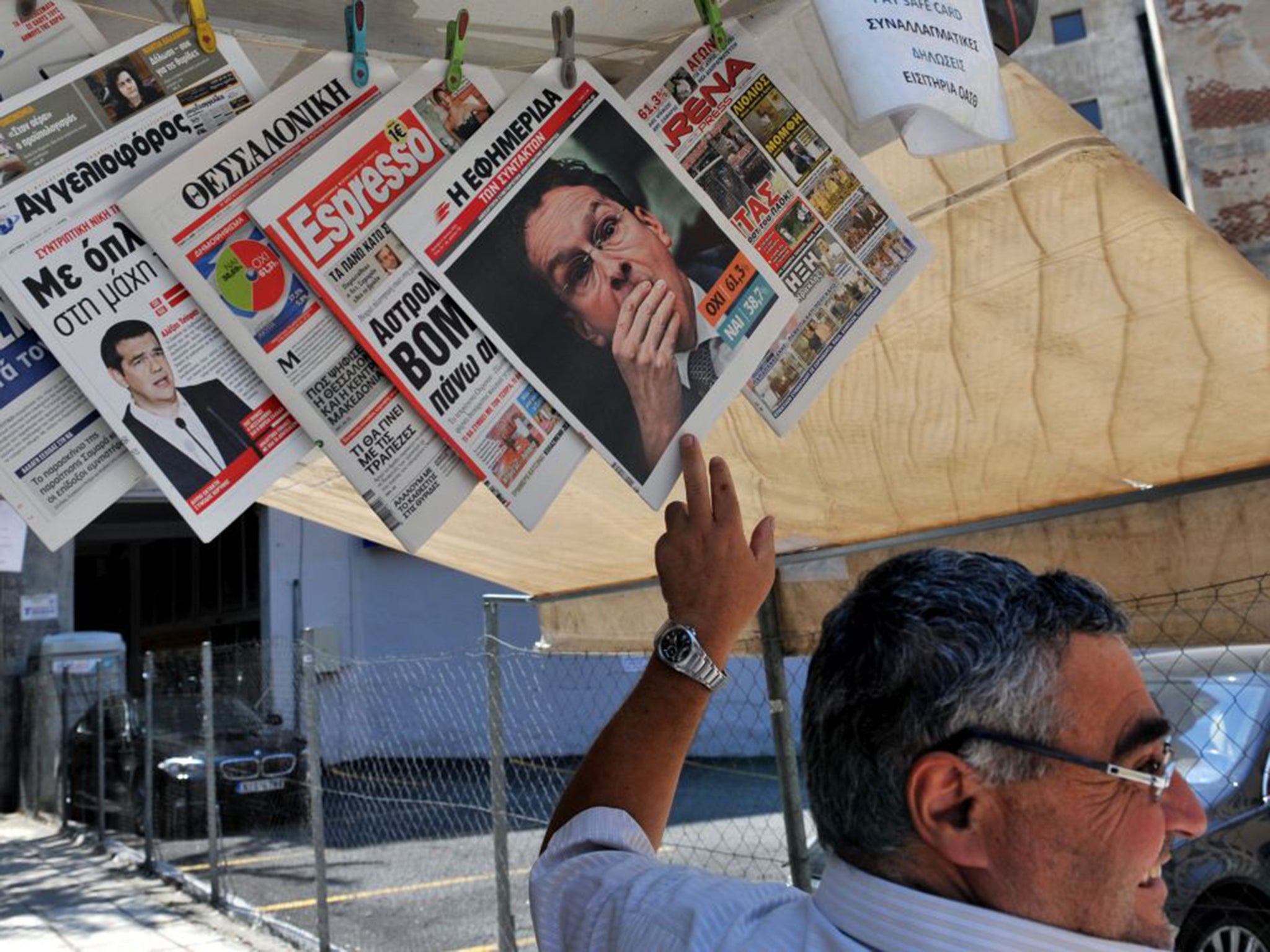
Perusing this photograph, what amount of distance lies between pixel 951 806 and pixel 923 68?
76cm

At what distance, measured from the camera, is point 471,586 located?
640 inches

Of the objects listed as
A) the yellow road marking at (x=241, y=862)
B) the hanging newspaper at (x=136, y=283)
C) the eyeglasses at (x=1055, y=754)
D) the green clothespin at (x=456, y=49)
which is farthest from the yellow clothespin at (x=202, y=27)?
the yellow road marking at (x=241, y=862)

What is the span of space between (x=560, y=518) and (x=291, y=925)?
4.24 meters

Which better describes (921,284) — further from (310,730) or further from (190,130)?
(310,730)

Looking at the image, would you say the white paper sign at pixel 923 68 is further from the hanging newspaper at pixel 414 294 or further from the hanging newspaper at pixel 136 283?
the hanging newspaper at pixel 136 283

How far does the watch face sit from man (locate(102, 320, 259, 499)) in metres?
0.53

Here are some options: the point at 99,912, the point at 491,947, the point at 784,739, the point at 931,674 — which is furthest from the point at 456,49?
the point at 99,912

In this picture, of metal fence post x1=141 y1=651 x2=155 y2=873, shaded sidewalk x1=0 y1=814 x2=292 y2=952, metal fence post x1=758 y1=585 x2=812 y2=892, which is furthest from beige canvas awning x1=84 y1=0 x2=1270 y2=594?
metal fence post x1=141 y1=651 x2=155 y2=873

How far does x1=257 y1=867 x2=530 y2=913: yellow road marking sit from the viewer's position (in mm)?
7051

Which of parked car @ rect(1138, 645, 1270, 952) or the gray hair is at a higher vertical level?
the gray hair

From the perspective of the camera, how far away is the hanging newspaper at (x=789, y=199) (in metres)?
1.55

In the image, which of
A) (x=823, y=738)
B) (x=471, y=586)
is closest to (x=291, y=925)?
(x=823, y=738)

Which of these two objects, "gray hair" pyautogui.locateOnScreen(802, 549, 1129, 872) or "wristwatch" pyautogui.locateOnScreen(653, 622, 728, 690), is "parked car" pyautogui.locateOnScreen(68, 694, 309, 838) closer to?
"wristwatch" pyautogui.locateOnScreen(653, 622, 728, 690)

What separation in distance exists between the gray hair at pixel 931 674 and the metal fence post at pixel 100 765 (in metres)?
9.68
